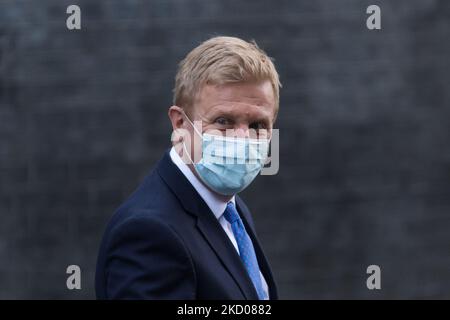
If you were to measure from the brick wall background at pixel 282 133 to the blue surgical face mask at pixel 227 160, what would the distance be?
10.4 ft

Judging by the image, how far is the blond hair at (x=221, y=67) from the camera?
2.36 meters

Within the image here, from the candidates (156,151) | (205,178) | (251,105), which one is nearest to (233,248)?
(205,178)

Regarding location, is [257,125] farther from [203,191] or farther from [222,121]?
[203,191]

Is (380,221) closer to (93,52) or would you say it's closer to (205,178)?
(93,52)

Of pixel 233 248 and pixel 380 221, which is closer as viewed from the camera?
pixel 233 248

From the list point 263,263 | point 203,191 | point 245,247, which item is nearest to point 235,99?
point 203,191

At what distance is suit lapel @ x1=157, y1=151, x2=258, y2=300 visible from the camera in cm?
235

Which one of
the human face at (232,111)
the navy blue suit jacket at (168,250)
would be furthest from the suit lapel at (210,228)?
the human face at (232,111)

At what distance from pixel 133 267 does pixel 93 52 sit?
3.64m

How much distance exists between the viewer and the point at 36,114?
5.61 m

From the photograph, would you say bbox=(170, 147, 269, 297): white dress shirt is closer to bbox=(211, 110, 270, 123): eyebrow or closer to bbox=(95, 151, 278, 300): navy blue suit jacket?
bbox=(95, 151, 278, 300): navy blue suit jacket

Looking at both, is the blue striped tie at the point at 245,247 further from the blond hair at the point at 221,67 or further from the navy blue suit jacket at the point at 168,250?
the blond hair at the point at 221,67

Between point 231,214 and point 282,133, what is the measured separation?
10.7ft

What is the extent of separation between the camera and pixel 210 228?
238 cm
